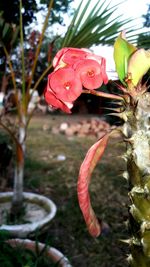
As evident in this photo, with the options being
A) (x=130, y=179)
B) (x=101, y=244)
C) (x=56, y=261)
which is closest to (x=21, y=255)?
(x=56, y=261)

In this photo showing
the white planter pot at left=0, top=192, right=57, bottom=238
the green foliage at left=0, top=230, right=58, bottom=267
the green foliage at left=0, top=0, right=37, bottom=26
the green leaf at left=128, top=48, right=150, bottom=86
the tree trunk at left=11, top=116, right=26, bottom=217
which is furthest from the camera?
the green foliage at left=0, top=0, right=37, bottom=26

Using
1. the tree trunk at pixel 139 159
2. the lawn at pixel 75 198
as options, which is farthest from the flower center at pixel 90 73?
the lawn at pixel 75 198

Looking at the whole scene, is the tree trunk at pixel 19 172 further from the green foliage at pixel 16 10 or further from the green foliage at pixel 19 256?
the green foliage at pixel 16 10

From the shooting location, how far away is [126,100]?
0.79m

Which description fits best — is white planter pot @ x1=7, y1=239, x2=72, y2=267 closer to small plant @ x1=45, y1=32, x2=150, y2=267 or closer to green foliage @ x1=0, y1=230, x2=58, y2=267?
green foliage @ x1=0, y1=230, x2=58, y2=267

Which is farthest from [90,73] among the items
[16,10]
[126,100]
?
[16,10]

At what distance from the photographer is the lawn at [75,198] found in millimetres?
2553

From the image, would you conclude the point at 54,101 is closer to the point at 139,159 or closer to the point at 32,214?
the point at 139,159

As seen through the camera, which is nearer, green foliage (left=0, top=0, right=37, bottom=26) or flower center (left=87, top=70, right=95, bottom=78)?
flower center (left=87, top=70, right=95, bottom=78)

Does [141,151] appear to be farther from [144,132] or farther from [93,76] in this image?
[93,76]

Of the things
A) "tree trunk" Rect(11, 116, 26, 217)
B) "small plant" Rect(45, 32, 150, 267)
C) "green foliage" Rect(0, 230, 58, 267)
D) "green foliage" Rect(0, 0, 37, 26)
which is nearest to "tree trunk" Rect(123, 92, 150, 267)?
"small plant" Rect(45, 32, 150, 267)

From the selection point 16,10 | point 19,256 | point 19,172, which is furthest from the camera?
point 16,10

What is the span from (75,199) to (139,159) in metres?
2.85

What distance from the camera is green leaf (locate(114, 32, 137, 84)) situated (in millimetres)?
744
